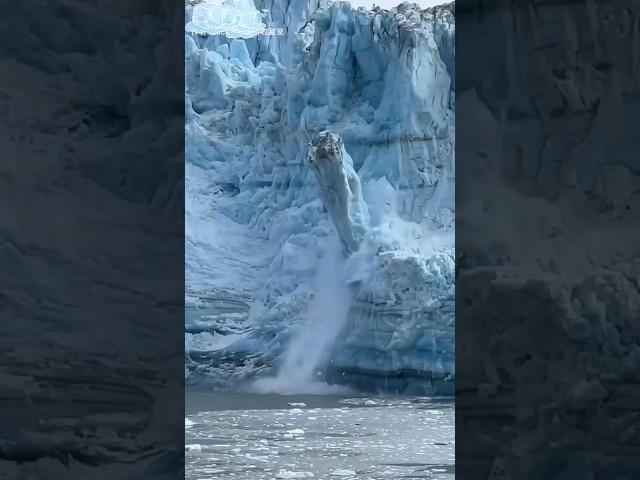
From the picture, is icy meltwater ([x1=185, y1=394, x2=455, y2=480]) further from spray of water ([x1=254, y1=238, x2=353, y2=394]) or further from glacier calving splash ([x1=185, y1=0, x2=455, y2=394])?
glacier calving splash ([x1=185, y1=0, x2=455, y2=394])

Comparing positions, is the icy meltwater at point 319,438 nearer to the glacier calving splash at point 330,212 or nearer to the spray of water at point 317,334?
the spray of water at point 317,334

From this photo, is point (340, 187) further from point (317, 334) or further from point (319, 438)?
point (319, 438)

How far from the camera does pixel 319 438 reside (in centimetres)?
827

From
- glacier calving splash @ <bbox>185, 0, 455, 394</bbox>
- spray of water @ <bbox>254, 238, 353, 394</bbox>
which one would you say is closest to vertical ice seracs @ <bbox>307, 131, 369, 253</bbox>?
glacier calving splash @ <bbox>185, 0, 455, 394</bbox>

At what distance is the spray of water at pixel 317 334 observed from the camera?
33.7ft

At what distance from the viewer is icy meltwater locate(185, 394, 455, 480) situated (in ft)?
23.6

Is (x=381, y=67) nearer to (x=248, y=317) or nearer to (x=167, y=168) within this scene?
(x=248, y=317)

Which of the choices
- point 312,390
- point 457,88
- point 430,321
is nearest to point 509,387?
point 457,88

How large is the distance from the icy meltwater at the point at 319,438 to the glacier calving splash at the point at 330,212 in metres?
0.56

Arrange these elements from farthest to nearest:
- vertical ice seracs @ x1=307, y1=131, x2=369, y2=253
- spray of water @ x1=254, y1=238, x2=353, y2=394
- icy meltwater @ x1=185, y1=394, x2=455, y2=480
→ 1. spray of water @ x1=254, y1=238, x2=353, y2=394
2. vertical ice seracs @ x1=307, y1=131, x2=369, y2=253
3. icy meltwater @ x1=185, y1=394, x2=455, y2=480

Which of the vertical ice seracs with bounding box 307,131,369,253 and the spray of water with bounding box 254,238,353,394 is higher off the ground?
the vertical ice seracs with bounding box 307,131,369,253

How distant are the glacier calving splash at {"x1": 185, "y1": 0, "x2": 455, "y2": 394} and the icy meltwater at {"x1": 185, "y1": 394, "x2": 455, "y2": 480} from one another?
1.83 ft

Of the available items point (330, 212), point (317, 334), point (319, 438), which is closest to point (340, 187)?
point (330, 212)

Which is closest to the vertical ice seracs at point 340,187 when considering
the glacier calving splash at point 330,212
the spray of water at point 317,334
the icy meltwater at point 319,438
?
the glacier calving splash at point 330,212
